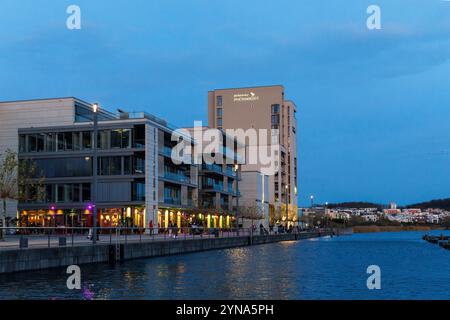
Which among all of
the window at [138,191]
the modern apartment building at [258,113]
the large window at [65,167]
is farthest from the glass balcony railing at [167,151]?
the modern apartment building at [258,113]

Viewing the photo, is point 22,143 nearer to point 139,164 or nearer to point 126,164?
point 126,164

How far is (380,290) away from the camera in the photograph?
25906mm

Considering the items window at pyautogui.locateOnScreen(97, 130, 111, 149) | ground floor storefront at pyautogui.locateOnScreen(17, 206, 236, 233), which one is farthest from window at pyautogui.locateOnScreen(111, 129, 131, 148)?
ground floor storefront at pyautogui.locateOnScreen(17, 206, 236, 233)

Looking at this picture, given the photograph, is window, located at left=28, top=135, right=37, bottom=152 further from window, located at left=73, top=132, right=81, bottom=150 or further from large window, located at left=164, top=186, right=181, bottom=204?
large window, located at left=164, top=186, right=181, bottom=204

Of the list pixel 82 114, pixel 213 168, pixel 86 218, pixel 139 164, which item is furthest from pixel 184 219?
pixel 82 114

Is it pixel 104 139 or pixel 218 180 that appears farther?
pixel 218 180

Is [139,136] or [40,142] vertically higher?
[139,136]

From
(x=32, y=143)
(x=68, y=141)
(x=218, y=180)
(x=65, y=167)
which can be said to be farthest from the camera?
(x=218, y=180)

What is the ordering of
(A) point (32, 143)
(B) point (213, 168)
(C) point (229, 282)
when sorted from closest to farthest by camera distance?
(C) point (229, 282) < (A) point (32, 143) < (B) point (213, 168)

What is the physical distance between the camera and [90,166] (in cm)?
8100

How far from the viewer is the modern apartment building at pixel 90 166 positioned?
262 feet

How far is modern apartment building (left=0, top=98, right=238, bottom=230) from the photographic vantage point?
7988 cm

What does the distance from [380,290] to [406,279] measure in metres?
5.54
